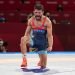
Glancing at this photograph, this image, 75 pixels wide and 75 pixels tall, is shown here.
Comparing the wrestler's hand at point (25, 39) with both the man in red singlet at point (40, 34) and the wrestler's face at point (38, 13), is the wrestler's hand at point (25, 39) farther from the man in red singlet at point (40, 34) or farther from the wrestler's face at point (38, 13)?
the wrestler's face at point (38, 13)

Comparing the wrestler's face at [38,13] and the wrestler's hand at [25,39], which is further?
the wrestler's hand at [25,39]

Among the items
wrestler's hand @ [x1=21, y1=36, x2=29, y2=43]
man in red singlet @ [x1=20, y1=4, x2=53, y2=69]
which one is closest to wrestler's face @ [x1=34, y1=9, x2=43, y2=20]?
man in red singlet @ [x1=20, y1=4, x2=53, y2=69]

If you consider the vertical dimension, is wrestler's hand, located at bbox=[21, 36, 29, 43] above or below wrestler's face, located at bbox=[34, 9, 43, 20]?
below

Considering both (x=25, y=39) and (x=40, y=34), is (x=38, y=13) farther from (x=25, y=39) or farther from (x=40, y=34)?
(x=25, y=39)

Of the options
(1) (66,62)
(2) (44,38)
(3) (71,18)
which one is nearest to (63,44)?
(3) (71,18)

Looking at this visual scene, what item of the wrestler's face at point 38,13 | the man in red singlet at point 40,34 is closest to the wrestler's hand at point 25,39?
the man in red singlet at point 40,34

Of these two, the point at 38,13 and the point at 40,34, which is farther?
the point at 40,34

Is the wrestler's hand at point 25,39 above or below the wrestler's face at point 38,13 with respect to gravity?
below

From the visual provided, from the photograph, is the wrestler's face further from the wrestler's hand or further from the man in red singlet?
the wrestler's hand

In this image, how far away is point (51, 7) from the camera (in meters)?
13.5

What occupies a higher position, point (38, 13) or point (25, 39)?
point (38, 13)

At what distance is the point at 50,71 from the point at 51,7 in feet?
26.3

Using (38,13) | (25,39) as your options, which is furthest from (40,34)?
(38,13)

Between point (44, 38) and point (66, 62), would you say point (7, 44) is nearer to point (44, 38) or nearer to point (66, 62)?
point (66, 62)
